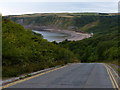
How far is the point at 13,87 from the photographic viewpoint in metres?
13.6

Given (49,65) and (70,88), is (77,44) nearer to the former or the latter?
(49,65)

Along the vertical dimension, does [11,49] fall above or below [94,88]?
above

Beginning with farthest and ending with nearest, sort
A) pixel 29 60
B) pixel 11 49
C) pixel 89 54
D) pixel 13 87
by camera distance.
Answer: pixel 89 54
pixel 29 60
pixel 11 49
pixel 13 87

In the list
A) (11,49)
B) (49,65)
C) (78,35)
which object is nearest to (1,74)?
(11,49)

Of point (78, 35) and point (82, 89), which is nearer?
point (82, 89)

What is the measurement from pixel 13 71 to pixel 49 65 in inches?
480

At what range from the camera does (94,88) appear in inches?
554

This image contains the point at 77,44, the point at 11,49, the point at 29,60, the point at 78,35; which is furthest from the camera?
the point at 78,35

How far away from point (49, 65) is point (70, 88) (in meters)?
16.3

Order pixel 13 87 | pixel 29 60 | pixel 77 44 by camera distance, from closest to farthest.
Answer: pixel 13 87 → pixel 29 60 → pixel 77 44

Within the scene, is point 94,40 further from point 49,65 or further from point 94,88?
point 94,88

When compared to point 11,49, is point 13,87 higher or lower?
lower

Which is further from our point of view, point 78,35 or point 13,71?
point 78,35

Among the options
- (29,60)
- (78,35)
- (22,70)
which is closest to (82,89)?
(22,70)
